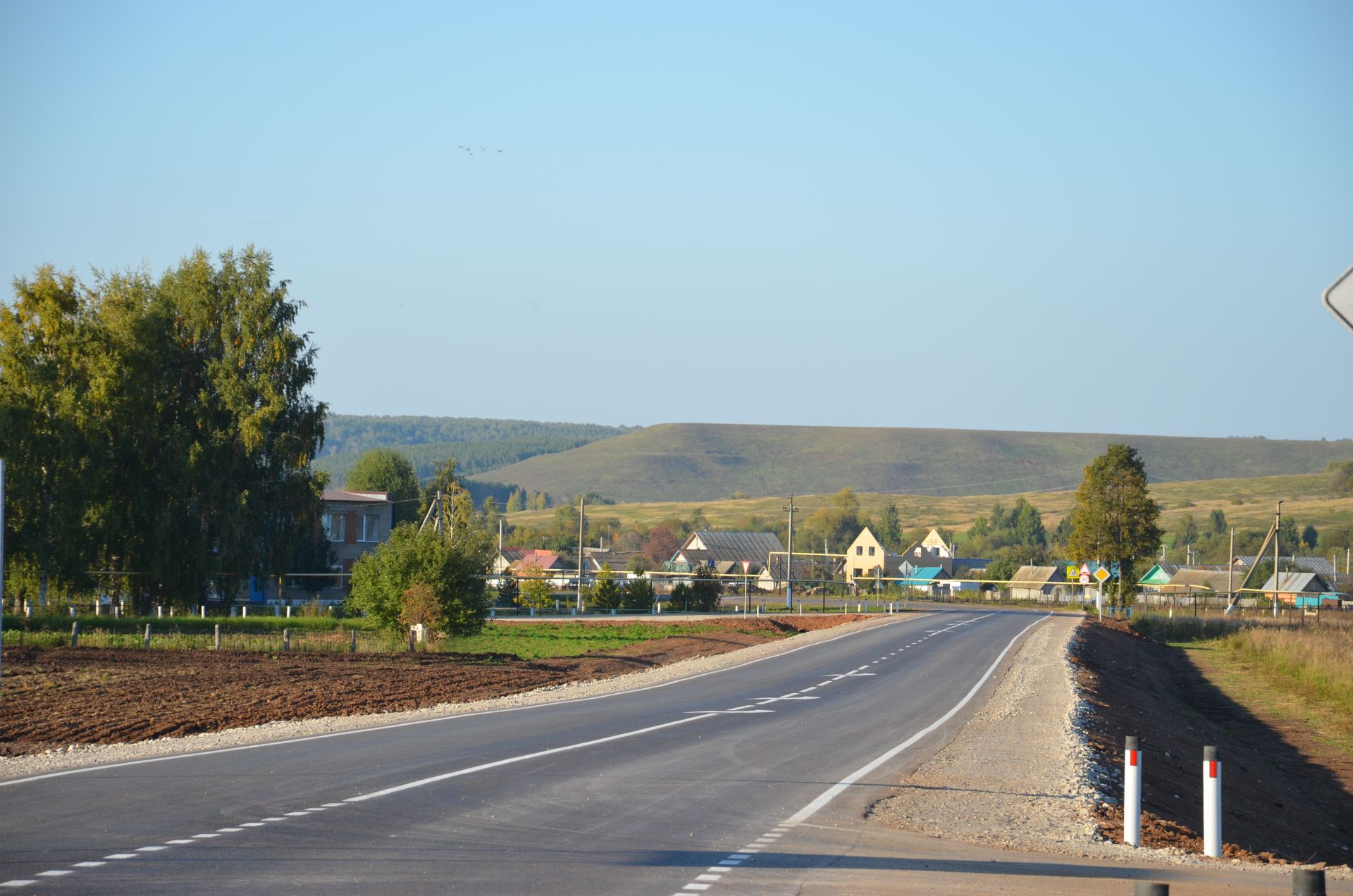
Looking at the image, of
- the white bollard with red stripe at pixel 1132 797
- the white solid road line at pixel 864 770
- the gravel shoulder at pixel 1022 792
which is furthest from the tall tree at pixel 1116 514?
the white bollard with red stripe at pixel 1132 797

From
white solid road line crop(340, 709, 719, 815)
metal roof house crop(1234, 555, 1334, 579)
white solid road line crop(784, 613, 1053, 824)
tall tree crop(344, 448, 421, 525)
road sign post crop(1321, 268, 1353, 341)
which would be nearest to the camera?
road sign post crop(1321, 268, 1353, 341)

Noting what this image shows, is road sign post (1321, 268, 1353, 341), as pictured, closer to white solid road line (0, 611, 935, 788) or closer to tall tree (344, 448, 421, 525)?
white solid road line (0, 611, 935, 788)

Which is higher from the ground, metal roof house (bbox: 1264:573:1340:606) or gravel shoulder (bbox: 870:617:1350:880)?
gravel shoulder (bbox: 870:617:1350:880)

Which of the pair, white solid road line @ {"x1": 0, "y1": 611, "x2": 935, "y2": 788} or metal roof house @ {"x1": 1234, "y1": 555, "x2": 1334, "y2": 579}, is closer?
white solid road line @ {"x1": 0, "y1": 611, "x2": 935, "y2": 788}

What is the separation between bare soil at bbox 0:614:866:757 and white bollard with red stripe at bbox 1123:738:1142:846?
44.7 ft

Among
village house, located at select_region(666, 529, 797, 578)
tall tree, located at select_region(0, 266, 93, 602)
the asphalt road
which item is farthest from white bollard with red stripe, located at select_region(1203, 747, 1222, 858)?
village house, located at select_region(666, 529, 797, 578)

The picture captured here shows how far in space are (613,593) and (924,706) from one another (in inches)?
1918

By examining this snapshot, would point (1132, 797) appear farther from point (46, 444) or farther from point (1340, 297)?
point (46, 444)

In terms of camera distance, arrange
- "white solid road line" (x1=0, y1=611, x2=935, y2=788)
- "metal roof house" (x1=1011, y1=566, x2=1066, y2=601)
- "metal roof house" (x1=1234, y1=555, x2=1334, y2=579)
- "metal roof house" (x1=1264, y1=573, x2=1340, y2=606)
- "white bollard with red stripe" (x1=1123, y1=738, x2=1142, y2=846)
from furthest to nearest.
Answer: "metal roof house" (x1=1234, y1=555, x2=1334, y2=579) < "metal roof house" (x1=1011, y1=566, x2=1066, y2=601) < "metal roof house" (x1=1264, y1=573, x2=1340, y2=606) < "white solid road line" (x1=0, y1=611, x2=935, y2=788) < "white bollard with red stripe" (x1=1123, y1=738, x2=1142, y2=846)

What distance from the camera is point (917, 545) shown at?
177375 mm

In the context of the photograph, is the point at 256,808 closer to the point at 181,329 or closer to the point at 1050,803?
the point at 1050,803

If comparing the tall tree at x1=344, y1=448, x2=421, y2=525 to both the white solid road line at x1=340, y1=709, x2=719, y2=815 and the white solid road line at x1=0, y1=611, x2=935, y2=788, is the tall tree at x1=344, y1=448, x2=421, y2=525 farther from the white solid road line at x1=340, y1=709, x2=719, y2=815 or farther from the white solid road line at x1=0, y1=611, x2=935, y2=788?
the white solid road line at x1=340, y1=709, x2=719, y2=815

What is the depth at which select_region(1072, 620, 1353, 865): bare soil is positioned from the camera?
48.2ft

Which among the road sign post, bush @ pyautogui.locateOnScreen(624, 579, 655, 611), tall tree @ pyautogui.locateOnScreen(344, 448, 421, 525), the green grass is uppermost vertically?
tall tree @ pyautogui.locateOnScreen(344, 448, 421, 525)
